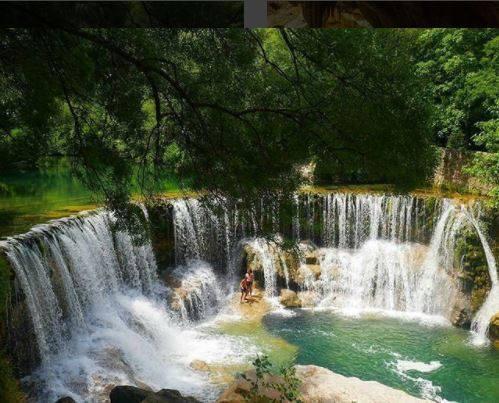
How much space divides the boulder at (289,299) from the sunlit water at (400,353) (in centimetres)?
46

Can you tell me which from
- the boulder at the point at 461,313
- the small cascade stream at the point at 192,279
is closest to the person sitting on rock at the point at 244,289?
the small cascade stream at the point at 192,279

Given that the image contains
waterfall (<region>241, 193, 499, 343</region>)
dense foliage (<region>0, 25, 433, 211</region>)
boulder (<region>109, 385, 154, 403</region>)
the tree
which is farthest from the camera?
waterfall (<region>241, 193, 499, 343</region>)

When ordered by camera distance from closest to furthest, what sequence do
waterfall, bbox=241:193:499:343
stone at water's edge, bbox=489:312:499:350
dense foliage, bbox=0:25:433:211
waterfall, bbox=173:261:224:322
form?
dense foliage, bbox=0:25:433:211
stone at water's edge, bbox=489:312:499:350
waterfall, bbox=241:193:499:343
waterfall, bbox=173:261:224:322

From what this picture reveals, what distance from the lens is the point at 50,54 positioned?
2.53 m

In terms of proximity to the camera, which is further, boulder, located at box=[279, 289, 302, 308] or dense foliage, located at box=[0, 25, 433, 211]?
boulder, located at box=[279, 289, 302, 308]

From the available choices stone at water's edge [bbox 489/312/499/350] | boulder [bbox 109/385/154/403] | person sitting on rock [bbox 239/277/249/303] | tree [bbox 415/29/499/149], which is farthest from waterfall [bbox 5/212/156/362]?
stone at water's edge [bbox 489/312/499/350]

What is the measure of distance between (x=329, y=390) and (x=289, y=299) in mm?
2405

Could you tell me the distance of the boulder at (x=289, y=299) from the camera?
597 cm

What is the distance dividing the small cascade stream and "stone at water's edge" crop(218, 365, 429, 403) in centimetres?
35

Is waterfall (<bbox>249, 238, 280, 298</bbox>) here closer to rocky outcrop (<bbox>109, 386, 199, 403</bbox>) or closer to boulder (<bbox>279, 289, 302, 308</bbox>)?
boulder (<bbox>279, 289, 302, 308</bbox>)

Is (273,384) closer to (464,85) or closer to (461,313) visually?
(464,85)

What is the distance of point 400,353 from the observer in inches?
173

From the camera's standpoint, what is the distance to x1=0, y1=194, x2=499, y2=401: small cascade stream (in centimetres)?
428

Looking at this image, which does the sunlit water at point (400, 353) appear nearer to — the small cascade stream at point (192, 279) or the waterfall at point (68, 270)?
the small cascade stream at point (192, 279)
